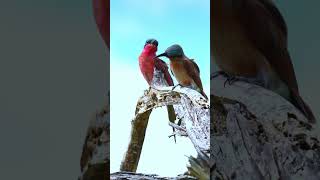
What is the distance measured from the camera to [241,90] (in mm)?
5043

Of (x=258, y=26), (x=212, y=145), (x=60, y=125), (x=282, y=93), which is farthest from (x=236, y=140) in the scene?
(x=60, y=125)

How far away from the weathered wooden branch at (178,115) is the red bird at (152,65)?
62 mm

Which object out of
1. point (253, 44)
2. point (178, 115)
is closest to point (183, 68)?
point (178, 115)

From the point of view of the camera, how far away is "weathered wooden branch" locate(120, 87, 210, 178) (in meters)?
5.14

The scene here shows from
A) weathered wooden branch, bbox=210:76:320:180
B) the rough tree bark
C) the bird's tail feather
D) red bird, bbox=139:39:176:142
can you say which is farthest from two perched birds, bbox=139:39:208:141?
the bird's tail feather

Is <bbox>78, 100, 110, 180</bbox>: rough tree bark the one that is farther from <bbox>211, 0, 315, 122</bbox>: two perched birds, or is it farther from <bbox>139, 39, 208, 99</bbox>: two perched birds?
<bbox>211, 0, 315, 122</bbox>: two perched birds

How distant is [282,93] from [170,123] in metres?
1.06

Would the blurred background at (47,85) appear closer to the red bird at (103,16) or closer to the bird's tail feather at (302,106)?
the red bird at (103,16)

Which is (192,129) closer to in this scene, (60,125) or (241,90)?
(241,90)

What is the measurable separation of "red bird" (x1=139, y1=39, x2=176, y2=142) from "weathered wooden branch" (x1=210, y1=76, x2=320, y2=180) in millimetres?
473

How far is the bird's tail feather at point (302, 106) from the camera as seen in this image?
4832 millimetres

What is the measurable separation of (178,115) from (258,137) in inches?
31.2

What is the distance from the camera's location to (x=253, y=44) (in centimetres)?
504

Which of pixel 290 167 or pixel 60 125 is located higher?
pixel 60 125
